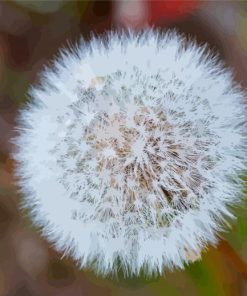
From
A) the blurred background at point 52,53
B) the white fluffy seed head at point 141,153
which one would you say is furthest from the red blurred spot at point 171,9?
the white fluffy seed head at point 141,153

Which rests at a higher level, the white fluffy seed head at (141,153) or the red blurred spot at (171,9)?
the red blurred spot at (171,9)

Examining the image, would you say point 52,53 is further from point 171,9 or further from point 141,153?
point 141,153

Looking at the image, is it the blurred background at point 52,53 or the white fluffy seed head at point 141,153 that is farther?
the blurred background at point 52,53

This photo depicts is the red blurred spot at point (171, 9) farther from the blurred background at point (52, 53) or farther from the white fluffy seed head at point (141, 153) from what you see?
the white fluffy seed head at point (141, 153)

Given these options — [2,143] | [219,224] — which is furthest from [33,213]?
[2,143]

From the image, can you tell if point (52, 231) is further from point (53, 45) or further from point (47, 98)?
point (53, 45)

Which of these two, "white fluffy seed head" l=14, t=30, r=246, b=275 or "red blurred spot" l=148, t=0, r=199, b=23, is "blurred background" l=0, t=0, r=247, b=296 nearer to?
"red blurred spot" l=148, t=0, r=199, b=23
